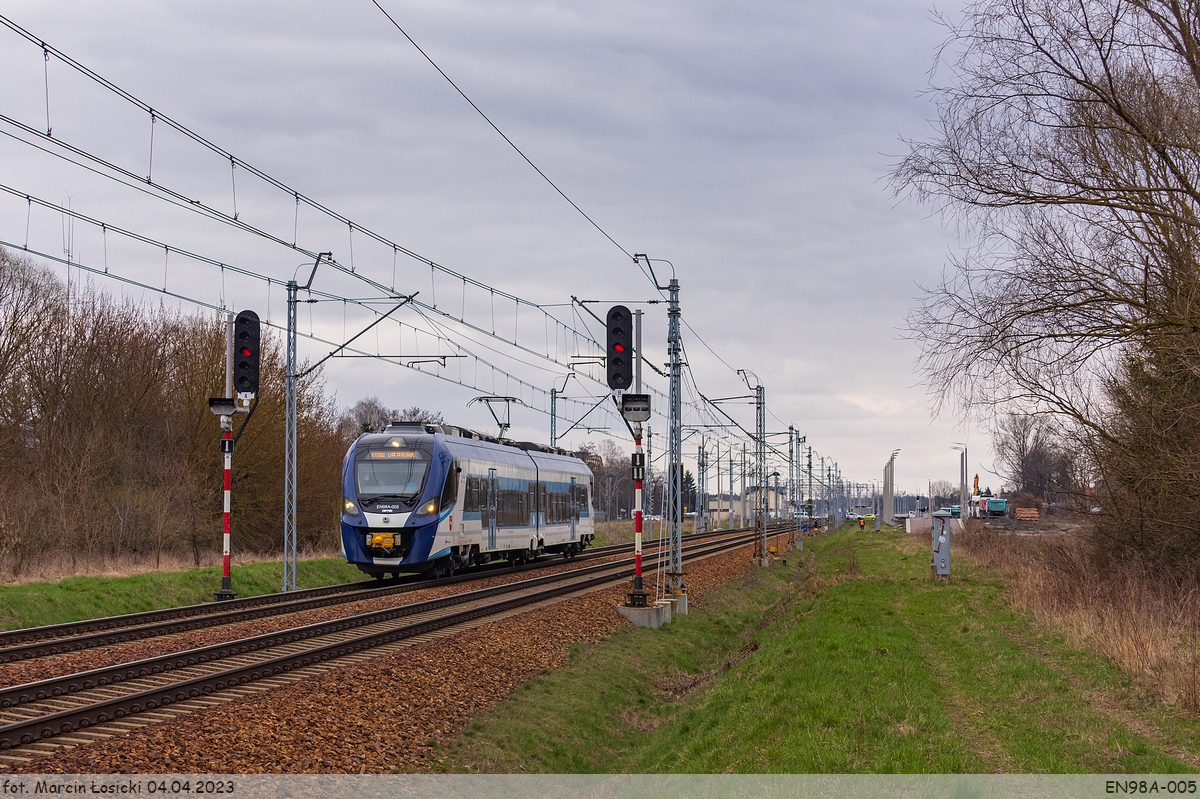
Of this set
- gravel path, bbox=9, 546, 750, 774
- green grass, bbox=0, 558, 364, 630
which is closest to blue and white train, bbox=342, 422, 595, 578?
green grass, bbox=0, 558, 364, 630

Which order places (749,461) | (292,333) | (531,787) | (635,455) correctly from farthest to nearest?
1. (749,461)
2. (292,333)
3. (635,455)
4. (531,787)

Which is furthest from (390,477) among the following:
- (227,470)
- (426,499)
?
(227,470)

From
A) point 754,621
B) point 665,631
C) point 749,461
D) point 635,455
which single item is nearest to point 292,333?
point 635,455

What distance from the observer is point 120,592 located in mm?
21500

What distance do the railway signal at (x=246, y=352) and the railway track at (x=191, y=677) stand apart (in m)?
5.90

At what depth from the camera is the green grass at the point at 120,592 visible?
1902cm

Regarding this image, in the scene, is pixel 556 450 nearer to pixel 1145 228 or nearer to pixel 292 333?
pixel 292 333

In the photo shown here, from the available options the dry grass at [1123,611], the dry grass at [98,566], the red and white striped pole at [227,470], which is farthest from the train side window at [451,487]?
the dry grass at [1123,611]

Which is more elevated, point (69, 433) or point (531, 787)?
point (69, 433)

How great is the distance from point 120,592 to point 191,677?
10.5 meters

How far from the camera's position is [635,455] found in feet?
65.9

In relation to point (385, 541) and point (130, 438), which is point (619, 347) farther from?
point (130, 438)

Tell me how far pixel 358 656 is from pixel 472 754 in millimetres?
4462

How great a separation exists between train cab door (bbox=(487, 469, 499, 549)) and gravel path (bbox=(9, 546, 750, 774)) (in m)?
13.8
